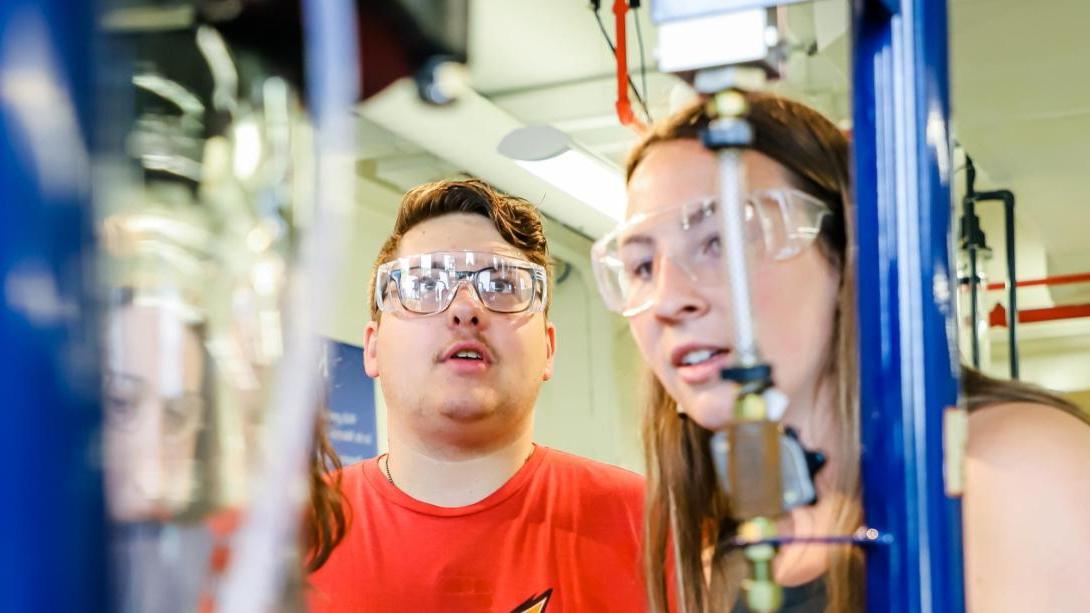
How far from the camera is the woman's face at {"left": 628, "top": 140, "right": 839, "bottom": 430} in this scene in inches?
52.8

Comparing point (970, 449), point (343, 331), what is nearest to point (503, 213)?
point (970, 449)

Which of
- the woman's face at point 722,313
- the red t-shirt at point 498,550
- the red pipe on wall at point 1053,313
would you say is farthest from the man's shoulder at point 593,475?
the red pipe on wall at point 1053,313

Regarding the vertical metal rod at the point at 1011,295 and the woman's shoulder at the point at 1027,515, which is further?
the vertical metal rod at the point at 1011,295

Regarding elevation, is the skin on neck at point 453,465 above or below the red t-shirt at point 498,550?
above

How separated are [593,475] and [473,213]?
0.59 metres

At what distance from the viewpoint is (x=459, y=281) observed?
2318 millimetres

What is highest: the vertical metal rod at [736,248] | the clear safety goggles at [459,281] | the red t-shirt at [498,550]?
the clear safety goggles at [459,281]

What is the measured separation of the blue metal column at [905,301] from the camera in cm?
106

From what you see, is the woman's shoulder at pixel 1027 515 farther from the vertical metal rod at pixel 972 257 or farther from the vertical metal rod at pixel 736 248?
the vertical metal rod at pixel 972 257

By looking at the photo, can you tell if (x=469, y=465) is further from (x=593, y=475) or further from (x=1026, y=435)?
(x=1026, y=435)

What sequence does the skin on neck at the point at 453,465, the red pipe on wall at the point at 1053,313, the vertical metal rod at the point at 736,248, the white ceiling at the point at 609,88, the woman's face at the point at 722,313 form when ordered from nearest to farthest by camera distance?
the vertical metal rod at the point at 736,248, the woman's face at the point at 722,313, the skin on neck at the point at 453,465, the white ceiling at the point at 609,88, the red pipe on wall at the point at 1053,313

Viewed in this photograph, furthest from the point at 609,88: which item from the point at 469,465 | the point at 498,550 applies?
the point at 498,550

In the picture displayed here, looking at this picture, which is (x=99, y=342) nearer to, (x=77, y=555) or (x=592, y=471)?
(x=77, y=555)

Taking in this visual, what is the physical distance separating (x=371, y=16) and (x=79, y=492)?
308mm
